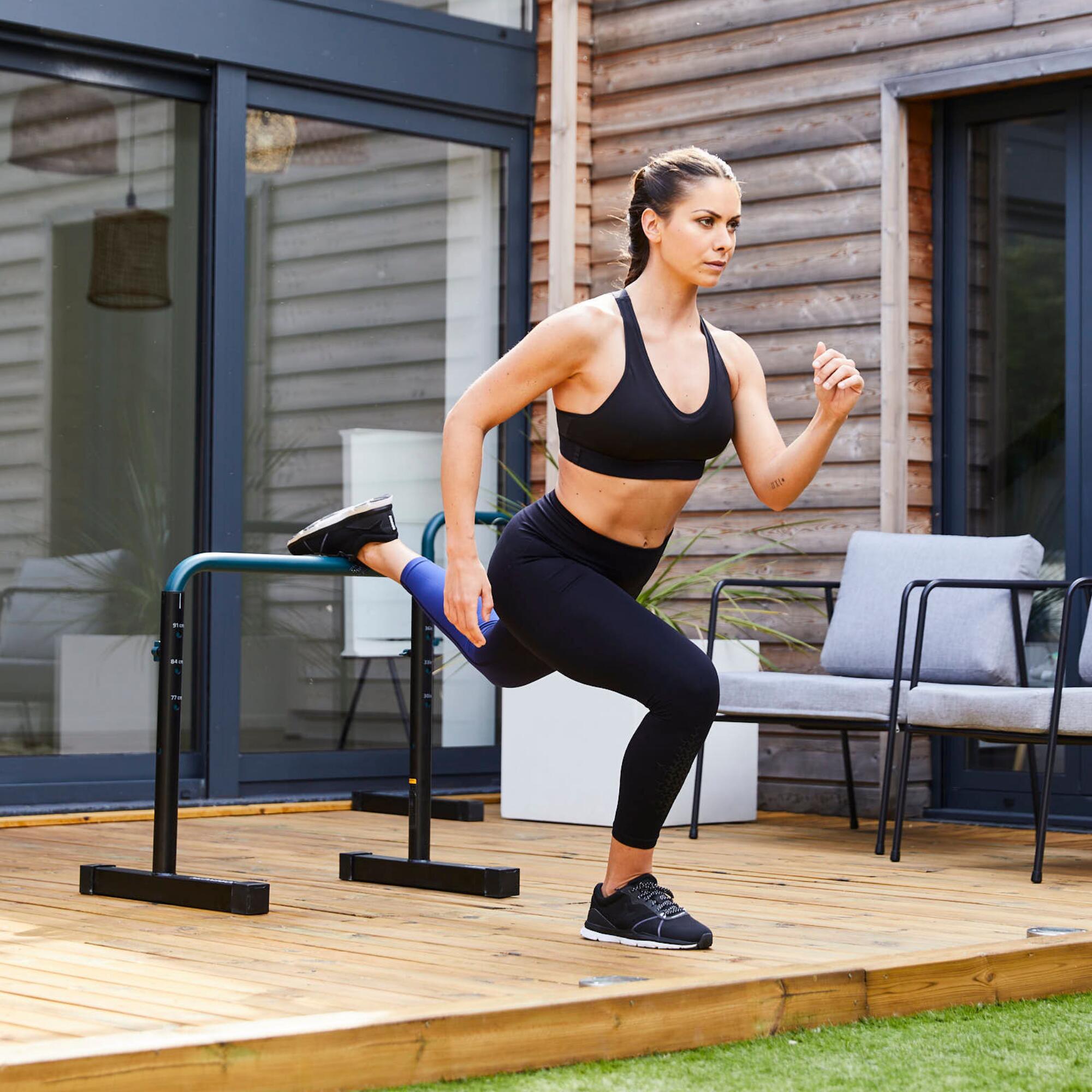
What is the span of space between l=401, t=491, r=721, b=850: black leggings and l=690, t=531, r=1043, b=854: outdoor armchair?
64.1 inches

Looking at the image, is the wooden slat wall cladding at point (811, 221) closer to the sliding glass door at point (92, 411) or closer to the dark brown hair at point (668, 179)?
the sliding glass door at point (92, 411)

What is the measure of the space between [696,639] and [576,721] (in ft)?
1.59

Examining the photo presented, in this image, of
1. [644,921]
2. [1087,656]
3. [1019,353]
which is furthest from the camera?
[1019,353]

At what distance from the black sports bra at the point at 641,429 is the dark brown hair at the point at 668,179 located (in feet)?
0.61

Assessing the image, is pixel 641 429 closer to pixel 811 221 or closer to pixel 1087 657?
pixel 1087 657

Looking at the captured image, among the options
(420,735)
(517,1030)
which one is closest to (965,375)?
(420,735)

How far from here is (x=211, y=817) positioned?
5266 mm

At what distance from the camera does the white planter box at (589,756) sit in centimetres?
511

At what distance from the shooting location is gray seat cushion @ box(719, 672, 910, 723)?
176 inches

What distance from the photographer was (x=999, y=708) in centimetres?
414

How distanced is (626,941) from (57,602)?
285cm

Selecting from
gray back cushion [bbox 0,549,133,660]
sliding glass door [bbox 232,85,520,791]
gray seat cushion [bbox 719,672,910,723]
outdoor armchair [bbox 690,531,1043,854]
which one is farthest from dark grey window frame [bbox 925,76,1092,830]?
gray back cushion [bbox 0,549,133,660]

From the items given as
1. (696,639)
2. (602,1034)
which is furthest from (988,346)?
(602,1034)

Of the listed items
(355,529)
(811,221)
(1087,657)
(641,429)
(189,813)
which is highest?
(811,221)
